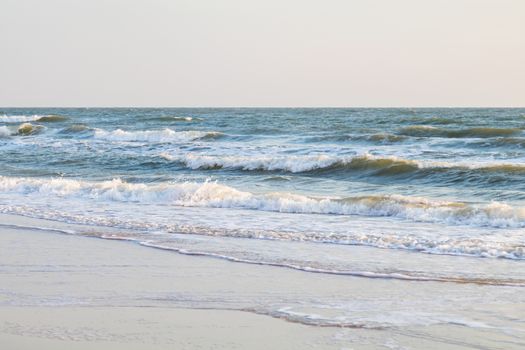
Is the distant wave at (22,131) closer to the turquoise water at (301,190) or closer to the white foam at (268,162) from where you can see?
Result: the turquoise water at (301,190)

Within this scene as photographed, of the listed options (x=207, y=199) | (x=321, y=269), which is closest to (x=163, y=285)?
(x=321, y=269)

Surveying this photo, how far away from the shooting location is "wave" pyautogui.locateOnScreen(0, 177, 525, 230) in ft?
37.3

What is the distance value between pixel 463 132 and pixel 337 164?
11586 millimetres

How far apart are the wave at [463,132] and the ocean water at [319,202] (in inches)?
7.4

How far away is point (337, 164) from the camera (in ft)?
71.4

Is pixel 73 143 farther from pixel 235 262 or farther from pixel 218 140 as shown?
pixel 235 262

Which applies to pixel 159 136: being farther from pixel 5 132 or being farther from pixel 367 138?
pixel 5 132

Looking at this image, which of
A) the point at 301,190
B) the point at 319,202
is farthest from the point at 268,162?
the point at 319,202

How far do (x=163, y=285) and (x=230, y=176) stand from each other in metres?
13.8

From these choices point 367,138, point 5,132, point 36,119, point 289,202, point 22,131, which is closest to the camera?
point 289,202

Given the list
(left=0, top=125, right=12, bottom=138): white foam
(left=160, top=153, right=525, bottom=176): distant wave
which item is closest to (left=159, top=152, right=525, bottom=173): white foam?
(left=160, top=153, right=525, bottom=176): distant wave

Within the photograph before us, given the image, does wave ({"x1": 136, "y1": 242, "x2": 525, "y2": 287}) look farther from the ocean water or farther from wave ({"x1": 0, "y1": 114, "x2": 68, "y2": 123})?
A: wave ({"x1": 0, "y1": 114, "x2": 68, "y2": 123})

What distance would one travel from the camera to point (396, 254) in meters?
8.75

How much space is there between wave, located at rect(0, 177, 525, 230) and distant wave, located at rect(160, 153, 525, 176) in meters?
5.74
